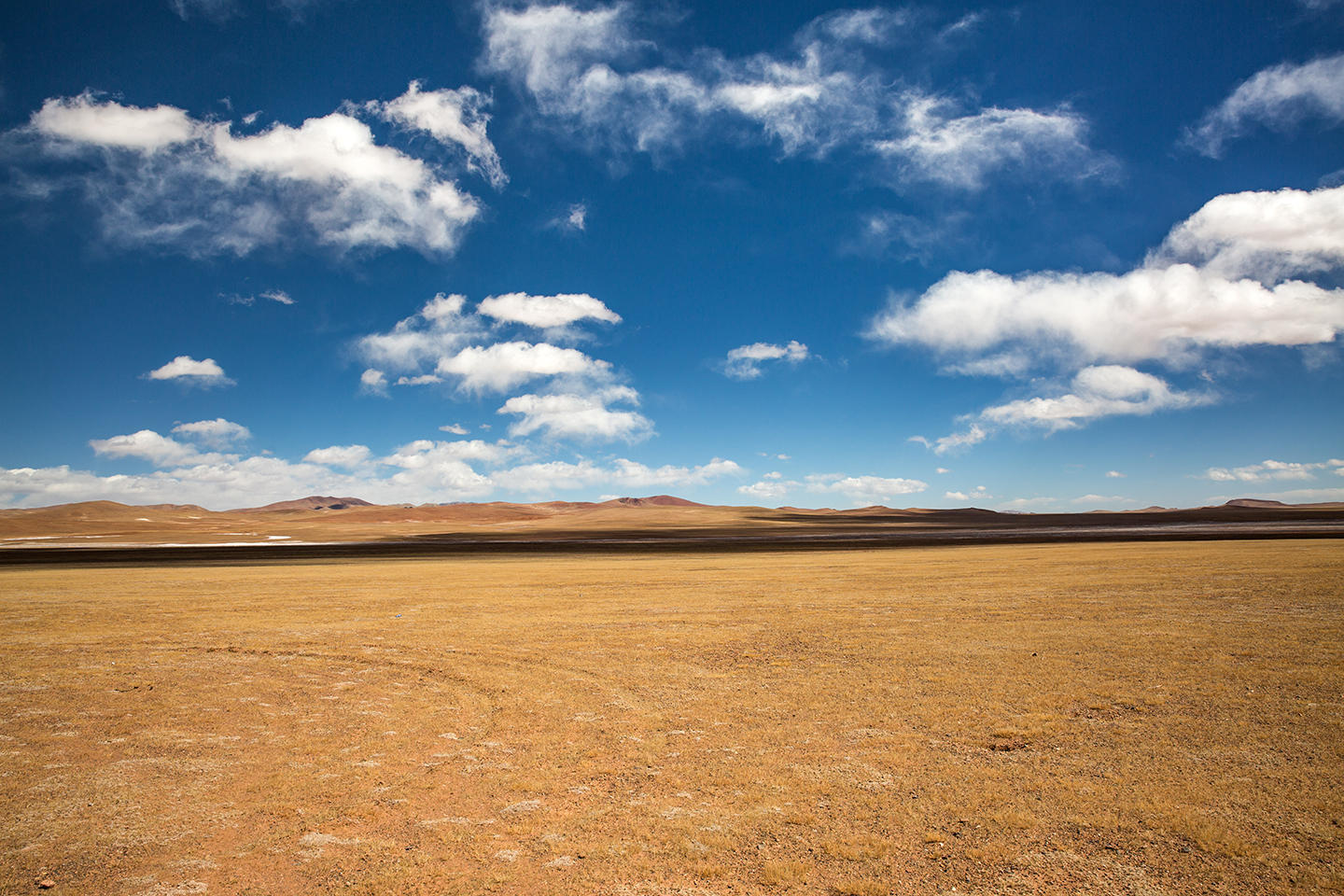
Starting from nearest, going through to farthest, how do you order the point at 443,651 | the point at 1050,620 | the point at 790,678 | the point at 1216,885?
the point at 1216,885
the point at 790,678
the point at 443,651
the point at 1050,620

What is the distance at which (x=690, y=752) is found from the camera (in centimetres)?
809

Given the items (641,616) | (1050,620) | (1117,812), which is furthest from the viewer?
(641,616)

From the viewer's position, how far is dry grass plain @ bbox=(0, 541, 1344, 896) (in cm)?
554

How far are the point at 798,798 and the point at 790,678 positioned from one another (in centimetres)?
476

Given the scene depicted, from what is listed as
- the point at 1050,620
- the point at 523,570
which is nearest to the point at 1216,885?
the point at 1050,620

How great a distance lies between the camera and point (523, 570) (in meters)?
34.2

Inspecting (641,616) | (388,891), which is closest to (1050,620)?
(641,616)

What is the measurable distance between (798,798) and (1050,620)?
12198 mm

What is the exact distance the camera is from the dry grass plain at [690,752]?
5539mm

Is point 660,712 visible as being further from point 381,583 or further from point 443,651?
point 381,583

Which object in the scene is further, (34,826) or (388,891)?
(34,826)

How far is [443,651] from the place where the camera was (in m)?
14.1

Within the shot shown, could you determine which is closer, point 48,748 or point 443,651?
point 48,748

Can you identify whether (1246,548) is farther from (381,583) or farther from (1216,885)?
(381,583)
